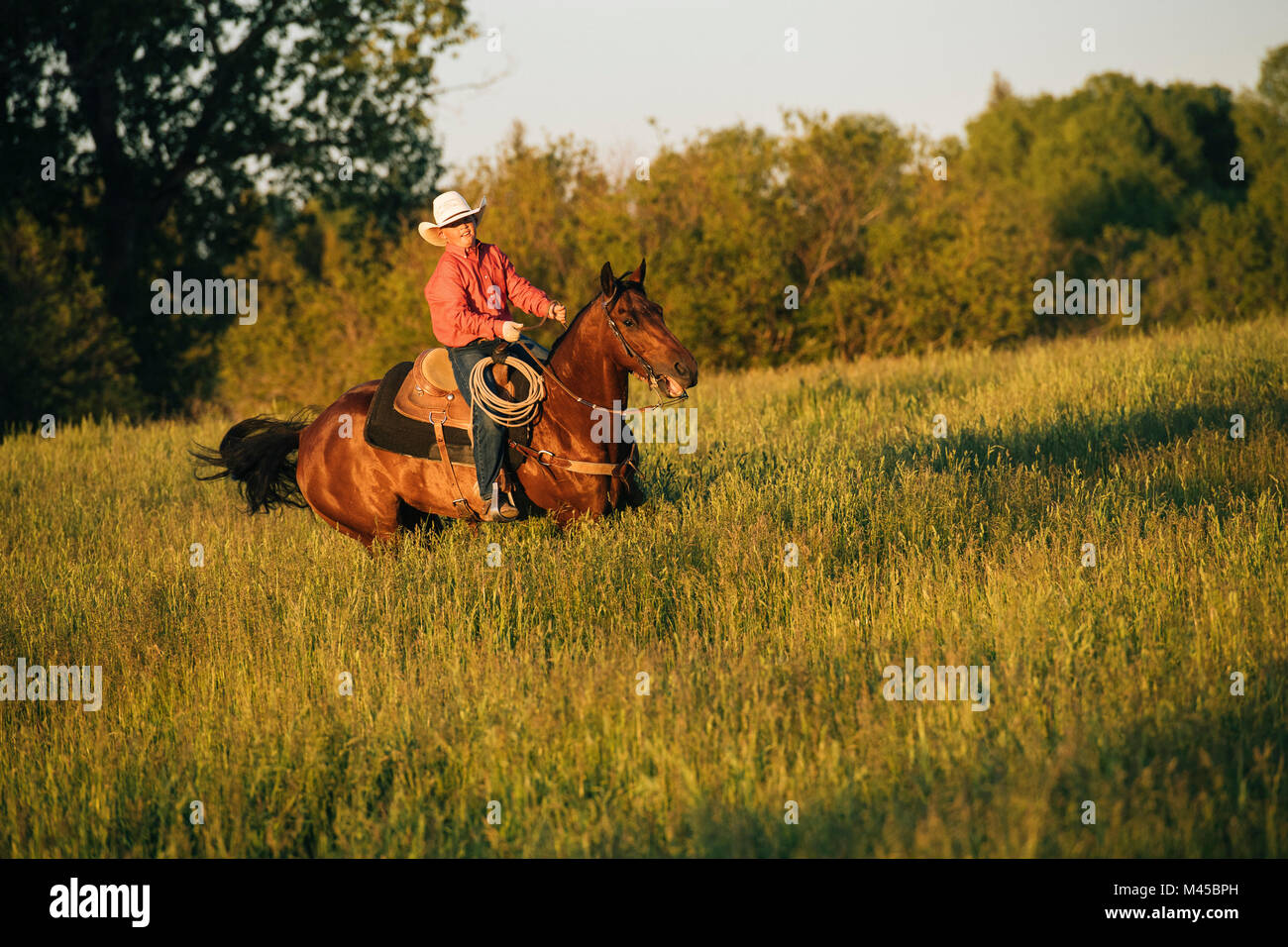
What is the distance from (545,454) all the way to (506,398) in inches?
17.5

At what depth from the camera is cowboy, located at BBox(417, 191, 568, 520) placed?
6449 mm

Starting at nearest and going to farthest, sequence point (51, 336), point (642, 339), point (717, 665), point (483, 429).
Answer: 1. point (717, 665)
2. point (642, 339)
3. point (483, 429)
4. point (51, 336)

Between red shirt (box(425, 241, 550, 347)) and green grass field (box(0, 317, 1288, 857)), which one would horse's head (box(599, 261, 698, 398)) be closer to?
red shirt (box(425, 241, 550, 347))

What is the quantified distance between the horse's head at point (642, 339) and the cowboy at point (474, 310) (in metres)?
0.37

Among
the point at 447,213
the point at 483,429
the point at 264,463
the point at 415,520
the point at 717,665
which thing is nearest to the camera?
the point at 717,665

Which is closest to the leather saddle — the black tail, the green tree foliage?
the black tail

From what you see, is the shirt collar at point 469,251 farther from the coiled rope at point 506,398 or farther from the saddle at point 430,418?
the coiled rope at point 506,398

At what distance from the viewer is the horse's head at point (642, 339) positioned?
5934 millimetres

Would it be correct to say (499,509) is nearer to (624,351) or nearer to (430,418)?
(430,418)

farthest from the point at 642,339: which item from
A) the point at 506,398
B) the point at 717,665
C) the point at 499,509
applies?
the point at 717,665

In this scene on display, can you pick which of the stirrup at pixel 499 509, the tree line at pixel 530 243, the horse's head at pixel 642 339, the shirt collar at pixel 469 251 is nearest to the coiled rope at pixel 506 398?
the stirrup at pixel 499 509

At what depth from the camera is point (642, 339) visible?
609 centimetres

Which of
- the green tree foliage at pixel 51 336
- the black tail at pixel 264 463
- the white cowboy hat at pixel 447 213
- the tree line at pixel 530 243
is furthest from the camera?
the tree line at pixel 530 243

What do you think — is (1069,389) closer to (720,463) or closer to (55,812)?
(720,463)
